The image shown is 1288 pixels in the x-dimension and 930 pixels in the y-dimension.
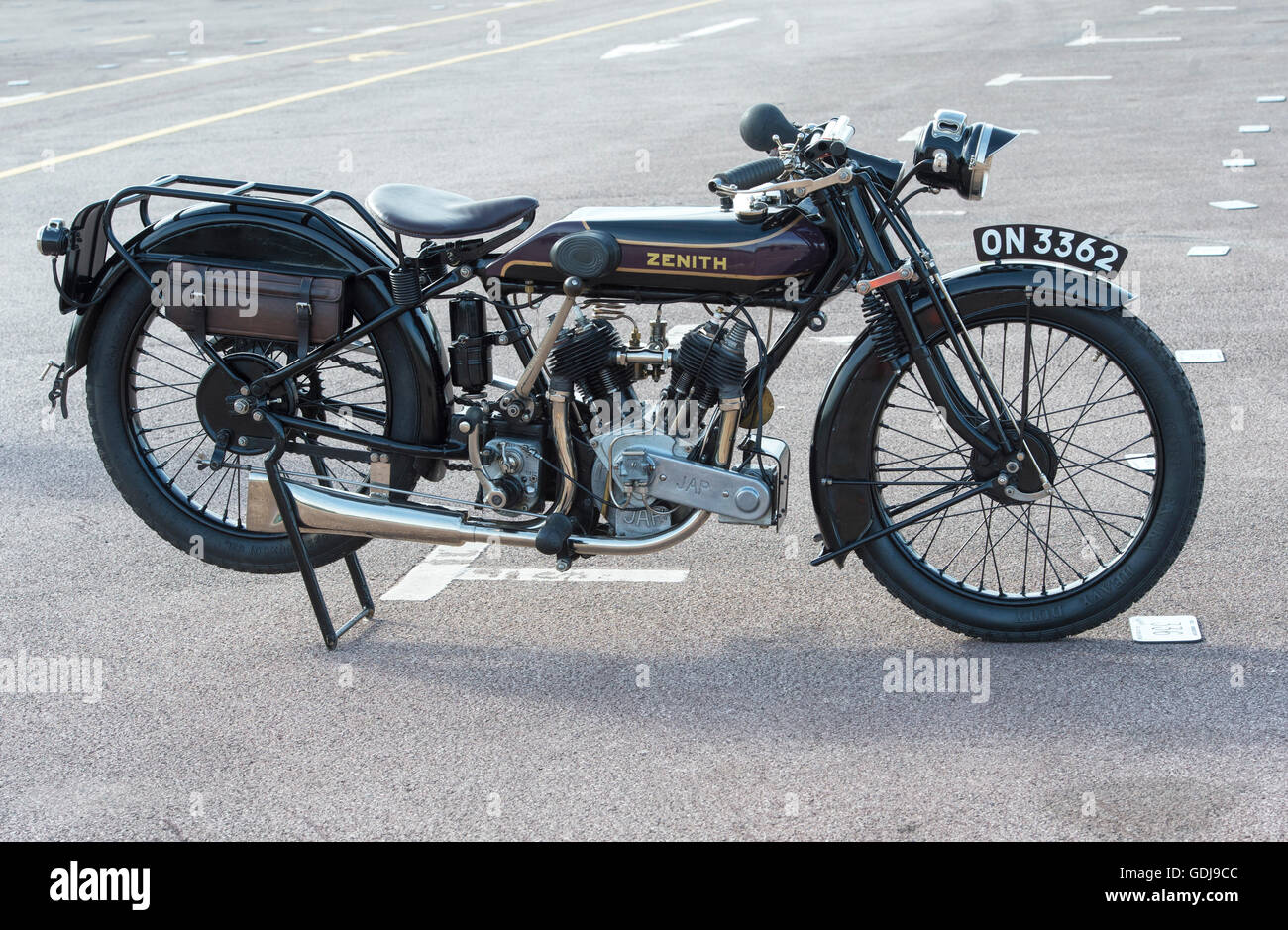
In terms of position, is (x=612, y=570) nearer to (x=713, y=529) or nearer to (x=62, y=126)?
(x=713, y=529)

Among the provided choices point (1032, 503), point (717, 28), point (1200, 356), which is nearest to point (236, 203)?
point (1032, 503)

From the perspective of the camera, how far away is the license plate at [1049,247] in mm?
3930

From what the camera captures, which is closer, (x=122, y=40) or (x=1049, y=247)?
(x=1049, y=247)

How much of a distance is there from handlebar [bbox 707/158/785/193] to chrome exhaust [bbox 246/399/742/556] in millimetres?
615

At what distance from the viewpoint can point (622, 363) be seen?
160 inches

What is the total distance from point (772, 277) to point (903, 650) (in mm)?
1129

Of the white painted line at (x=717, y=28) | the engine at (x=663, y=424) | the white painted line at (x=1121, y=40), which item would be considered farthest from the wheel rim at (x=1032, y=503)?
the white painted line at (x=717, y=28)

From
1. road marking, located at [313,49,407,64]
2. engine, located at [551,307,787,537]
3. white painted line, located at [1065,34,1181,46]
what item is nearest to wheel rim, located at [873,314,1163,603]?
engine, located at [551,307,787,537]

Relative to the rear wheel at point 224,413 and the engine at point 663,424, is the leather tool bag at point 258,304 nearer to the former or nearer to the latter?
the rear wheel at point 224,413

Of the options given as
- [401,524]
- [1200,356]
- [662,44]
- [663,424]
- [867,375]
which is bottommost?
[1200,356]

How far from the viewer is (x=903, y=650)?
4.19m

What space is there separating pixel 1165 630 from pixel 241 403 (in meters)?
2.76

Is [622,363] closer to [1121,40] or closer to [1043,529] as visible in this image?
[1043,529]
